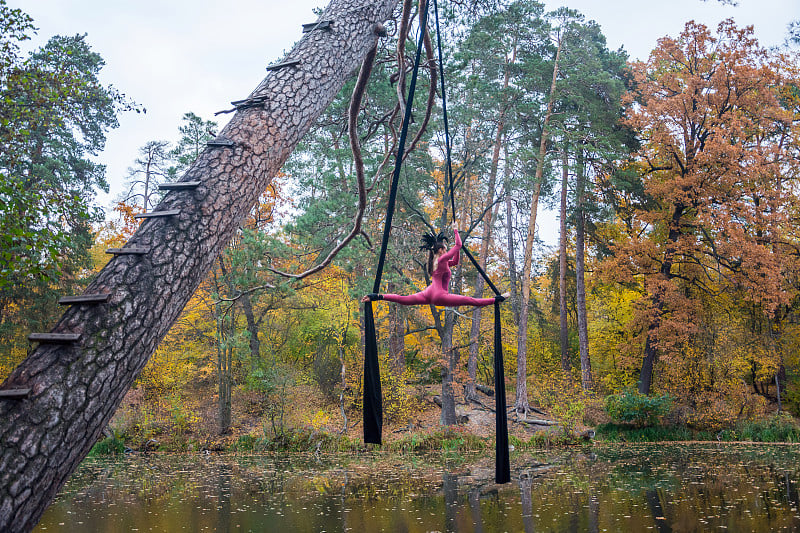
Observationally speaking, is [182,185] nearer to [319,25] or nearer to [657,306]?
[319,25]

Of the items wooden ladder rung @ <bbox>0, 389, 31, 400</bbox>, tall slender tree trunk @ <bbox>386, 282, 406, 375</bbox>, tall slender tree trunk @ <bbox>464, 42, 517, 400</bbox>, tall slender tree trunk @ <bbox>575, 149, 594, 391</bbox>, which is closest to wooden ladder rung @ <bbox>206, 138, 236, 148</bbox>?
wooden ladder rung @ <bbox>0, 389, 31, 400</bbox>

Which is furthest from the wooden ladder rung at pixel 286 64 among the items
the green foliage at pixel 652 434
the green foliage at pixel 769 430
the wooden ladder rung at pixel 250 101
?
the green foliage at pixel 769 430

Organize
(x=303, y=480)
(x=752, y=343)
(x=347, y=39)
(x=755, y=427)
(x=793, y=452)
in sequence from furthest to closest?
(x=752, y=343) < (x=755, y=427) < (x=793, y=452) < (x=303, y=480) < (x=347, y=39)

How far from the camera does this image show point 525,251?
15.7m

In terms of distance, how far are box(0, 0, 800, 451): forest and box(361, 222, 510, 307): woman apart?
8.13 meters

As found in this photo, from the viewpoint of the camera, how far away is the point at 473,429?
14250 millimetres

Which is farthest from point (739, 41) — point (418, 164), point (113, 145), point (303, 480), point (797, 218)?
point (113, 145)

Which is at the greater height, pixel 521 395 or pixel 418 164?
pixel 418 164

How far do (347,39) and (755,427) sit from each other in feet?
47.8

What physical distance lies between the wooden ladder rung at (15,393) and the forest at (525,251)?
399 inches

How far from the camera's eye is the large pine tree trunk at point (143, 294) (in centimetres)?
162

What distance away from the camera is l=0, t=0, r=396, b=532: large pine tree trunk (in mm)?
1620

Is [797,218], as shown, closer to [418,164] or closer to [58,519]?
[418,164]

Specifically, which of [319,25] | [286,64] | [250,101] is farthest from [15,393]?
[319,25]
